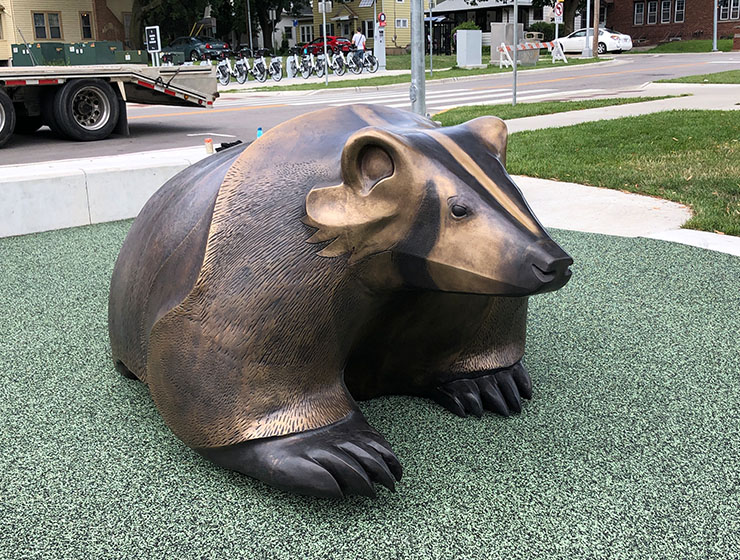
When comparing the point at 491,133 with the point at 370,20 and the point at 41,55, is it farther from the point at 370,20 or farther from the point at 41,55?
the point at 370,20

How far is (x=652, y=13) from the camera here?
5162cm

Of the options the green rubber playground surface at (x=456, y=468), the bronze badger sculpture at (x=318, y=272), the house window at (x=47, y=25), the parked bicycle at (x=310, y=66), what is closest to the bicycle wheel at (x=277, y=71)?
the parked bicycle at (x=310, y=66)

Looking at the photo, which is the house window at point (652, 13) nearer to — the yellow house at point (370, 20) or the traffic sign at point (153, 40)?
the yellow house at point (370, 20)

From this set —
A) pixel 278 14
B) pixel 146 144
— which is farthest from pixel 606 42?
pixel 146 144

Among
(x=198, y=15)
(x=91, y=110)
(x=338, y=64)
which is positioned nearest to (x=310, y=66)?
(x=338, y=64)

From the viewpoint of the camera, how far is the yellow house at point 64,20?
121 feet

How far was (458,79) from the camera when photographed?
2280 cm

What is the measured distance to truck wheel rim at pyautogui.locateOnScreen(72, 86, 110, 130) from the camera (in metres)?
10.8

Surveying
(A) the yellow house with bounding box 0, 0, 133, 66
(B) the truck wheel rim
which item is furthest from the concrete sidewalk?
(A) the yellow house with bounding box 0, 0, 133, 66

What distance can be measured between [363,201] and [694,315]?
2253mm

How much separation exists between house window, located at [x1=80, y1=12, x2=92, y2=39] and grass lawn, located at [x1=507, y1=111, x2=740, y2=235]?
3721 centimetres

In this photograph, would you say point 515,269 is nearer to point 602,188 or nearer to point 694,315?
point 694,315

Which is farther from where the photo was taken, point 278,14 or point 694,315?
point 278,14

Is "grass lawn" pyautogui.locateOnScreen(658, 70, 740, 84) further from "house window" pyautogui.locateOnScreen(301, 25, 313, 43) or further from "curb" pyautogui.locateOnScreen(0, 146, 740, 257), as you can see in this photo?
"house window" pyautogui.locateOnScreen(301, 25, 313, 43)
